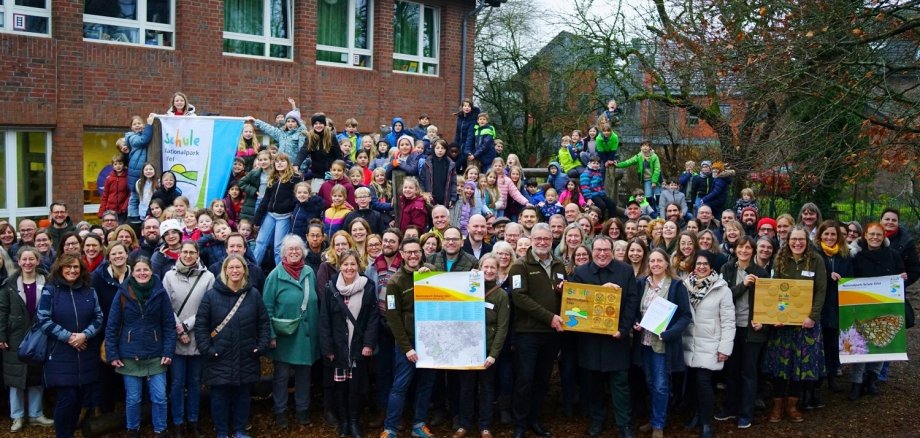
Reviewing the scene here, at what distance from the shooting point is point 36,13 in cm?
1462

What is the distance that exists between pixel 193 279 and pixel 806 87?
264 inches

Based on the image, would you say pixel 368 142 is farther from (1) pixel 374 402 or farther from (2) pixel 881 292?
(2) pixel 881 292

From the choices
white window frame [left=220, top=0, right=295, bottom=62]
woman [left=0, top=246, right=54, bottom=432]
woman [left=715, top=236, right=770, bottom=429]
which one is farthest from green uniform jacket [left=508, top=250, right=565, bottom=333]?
white window frame [left=220, top=0, right=295, bottom=62]

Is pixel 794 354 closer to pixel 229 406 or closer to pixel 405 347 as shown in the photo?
pixel 405 347

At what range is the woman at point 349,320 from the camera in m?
8.32

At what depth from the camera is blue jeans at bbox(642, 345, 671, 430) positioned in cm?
845

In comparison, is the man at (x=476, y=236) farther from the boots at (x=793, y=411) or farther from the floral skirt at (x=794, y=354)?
the boots at (x=793, y=411)

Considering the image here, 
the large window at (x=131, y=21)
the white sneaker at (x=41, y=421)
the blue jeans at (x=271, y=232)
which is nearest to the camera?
the white sneaker at (x=41, y=421)

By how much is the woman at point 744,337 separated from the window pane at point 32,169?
38.0ft

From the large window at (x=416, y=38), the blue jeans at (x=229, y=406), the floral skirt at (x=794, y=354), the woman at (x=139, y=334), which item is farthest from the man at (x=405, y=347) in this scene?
the large window at (x=416, y=38)

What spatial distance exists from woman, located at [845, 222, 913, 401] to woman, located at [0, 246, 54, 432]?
8.78 metres

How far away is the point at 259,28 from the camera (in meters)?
18.0

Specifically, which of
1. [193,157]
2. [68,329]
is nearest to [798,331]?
[68,329]

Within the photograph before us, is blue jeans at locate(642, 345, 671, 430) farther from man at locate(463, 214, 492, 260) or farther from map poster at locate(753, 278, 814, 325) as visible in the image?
man at locate(463, 214, 492, 260)
